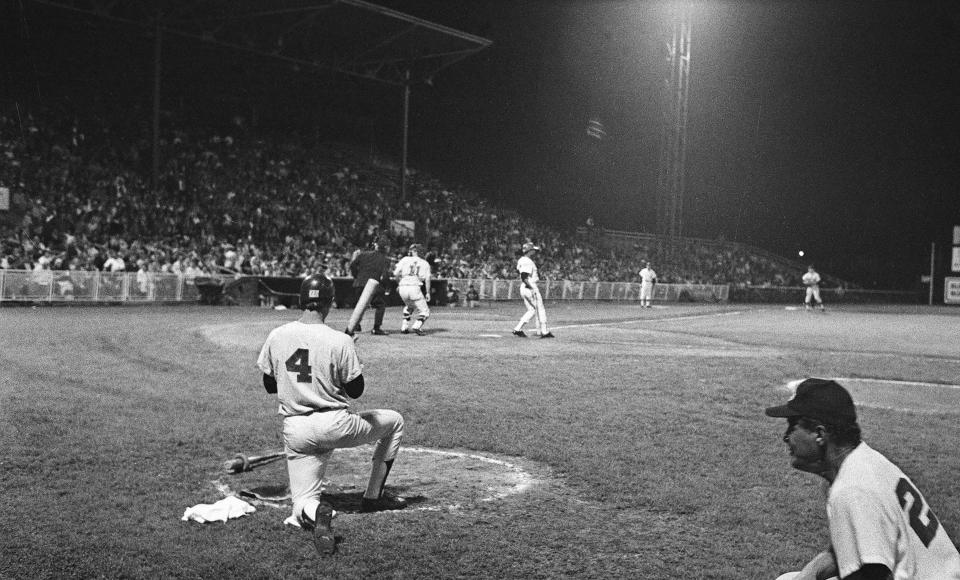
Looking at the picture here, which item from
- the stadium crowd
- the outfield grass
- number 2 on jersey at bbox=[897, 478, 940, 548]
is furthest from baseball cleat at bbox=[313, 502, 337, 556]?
the stadium crowd

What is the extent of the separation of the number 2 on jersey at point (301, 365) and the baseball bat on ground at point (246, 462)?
4.45ft

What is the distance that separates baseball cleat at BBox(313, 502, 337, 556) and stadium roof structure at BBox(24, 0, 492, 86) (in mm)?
31626

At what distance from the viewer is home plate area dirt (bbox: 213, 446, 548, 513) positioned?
5766 mm

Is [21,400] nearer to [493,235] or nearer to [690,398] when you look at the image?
[690,398]

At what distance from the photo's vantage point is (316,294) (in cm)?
526

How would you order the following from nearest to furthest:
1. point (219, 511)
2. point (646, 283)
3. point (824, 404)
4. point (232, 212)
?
point (824, 404) → point (219, 511) → point (232, 212) → point (646, 283)

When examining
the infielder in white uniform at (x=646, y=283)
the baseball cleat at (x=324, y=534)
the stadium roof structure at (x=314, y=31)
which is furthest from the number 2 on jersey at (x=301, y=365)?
the infielder in white uniform at (x=646, y=283)

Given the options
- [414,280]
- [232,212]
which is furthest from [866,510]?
[232,212]

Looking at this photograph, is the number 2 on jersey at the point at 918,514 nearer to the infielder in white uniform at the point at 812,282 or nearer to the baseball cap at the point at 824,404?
the baseball cap at the point at 824,404

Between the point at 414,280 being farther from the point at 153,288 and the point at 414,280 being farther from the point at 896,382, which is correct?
the point at 153,288

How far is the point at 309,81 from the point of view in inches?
1800

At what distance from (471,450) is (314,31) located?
113ft

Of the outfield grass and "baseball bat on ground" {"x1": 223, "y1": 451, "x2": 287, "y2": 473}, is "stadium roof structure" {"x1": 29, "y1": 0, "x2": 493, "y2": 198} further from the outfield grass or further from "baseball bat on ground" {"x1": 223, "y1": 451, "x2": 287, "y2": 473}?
"baseball bat on ground" {"x1": 223, "y1": 451, "x2": 287, "y2": 473}

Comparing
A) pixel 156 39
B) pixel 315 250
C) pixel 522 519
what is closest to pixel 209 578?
pixel 522 519
